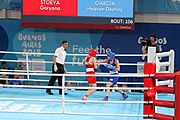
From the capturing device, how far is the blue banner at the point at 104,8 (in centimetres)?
1048

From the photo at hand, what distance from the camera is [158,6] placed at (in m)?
11.8

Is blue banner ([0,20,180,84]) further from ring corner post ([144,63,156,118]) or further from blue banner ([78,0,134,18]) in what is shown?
ring corner post ([144,63,156,118])

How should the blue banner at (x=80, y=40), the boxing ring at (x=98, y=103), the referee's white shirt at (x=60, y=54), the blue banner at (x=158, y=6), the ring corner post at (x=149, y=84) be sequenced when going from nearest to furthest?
the boxing ring at (x=98, y=103) < the ring corner post at (x=149, y=84) < the referee's white shirt at (x=60, y=54) < the blue banner at (x=158, y=6) < the blue banner at (x=80, y=40)

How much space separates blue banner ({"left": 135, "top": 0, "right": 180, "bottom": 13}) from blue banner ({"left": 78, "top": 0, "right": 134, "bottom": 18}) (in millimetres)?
1479

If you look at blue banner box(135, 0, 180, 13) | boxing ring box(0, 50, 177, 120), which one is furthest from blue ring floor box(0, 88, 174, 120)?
blue banner box(135, 0, 180, 13)

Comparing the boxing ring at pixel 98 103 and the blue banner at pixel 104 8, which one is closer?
the boxing ring at pixel 98 103

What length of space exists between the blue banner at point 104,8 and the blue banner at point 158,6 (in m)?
1.48

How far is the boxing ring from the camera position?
18.6 ft

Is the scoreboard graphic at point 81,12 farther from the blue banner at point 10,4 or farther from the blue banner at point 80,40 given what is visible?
the blue banner at point 10,4

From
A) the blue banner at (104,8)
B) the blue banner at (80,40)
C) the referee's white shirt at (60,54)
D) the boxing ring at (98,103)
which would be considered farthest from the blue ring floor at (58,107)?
the blue banner at (104,8)

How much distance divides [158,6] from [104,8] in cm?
209

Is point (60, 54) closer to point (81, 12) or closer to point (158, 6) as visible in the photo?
point (81, 12)

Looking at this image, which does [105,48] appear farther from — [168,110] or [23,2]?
[168,110]

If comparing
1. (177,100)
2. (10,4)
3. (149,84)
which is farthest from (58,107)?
(10,4)
